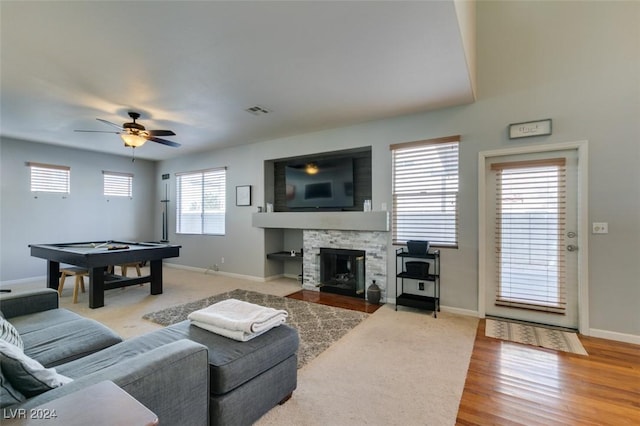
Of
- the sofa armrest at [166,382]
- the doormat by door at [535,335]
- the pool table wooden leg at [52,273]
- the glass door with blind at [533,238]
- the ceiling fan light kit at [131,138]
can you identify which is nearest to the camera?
the sofa armrest at [166,382]

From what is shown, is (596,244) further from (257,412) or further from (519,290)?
(257,412)

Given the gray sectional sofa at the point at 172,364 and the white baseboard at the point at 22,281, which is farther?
the white baseboard at the point at 22,281

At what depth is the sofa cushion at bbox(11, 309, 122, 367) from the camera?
5.83 feet

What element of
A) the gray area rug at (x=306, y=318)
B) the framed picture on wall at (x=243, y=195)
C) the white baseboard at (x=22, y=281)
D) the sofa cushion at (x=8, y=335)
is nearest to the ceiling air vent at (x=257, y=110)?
the framed picture on wall at (x=243, y=195)

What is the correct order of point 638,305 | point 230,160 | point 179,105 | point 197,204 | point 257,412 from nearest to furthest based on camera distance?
point 257,412 < point 638,305 < point 179,105 < point 230,160 < point 197,204

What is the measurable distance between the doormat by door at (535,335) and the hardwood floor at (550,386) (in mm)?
105

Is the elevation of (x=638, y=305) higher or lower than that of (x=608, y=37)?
lower

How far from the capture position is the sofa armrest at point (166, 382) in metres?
1.18

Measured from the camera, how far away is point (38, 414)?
0.82 metres

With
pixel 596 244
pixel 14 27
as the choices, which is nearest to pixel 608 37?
pixel 596 244

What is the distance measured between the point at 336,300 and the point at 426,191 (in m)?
2.04

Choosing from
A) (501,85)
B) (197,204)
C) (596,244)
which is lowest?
(596,244)

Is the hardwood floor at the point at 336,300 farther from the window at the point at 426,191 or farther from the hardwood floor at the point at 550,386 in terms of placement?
the hardwood floor at the point at 550,386

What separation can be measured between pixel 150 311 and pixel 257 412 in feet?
9.25
